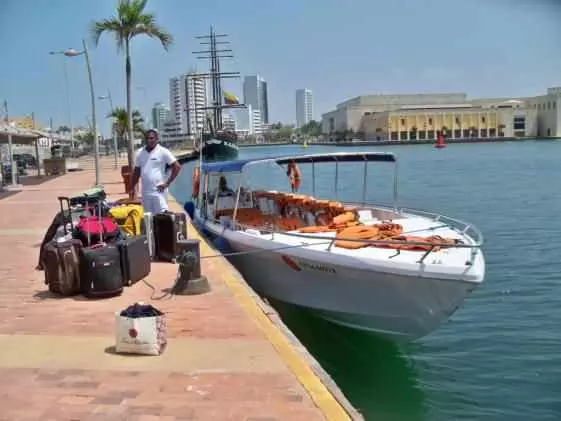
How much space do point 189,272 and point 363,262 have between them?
7.07 ft

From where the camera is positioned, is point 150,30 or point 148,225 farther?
point 150,30

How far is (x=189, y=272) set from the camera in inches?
311

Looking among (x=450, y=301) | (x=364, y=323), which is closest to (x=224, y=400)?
(x=450, y=301)

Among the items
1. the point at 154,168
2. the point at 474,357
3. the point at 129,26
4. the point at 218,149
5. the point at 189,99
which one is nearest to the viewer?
the point at 474,357

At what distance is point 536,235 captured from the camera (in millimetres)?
19266

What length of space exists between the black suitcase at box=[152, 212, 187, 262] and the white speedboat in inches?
42.0

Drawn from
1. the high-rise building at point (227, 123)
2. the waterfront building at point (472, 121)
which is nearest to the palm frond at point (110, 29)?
the high-rise building at point (227, 123)

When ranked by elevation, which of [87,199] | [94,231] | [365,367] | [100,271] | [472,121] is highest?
[472,121]

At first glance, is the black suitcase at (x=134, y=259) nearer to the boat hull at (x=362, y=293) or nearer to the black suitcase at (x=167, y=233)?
the black suitcase at (x=167, y=233)

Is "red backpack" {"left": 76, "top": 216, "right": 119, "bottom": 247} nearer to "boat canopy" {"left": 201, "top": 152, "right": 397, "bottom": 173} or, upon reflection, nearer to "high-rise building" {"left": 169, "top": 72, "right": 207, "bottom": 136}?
"boat canopy" {"left": 201, "top": 152, "right": 397, "bottom": 173}

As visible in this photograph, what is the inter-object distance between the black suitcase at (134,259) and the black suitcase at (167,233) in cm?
96

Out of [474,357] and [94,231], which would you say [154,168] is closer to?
[94,231]

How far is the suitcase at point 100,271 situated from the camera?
7.48m

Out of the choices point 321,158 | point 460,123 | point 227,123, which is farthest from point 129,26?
point 460,123
